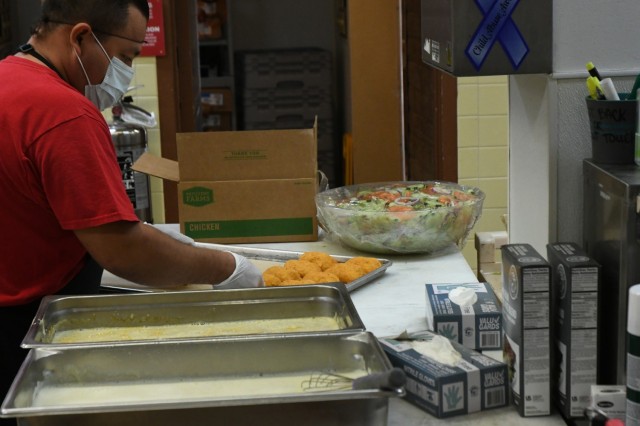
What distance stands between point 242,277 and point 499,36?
0.96 m

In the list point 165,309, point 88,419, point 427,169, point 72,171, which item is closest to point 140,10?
point 72,171

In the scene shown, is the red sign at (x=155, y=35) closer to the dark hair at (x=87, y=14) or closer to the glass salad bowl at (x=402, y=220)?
the glass salad bowl at (x=402, y=220)

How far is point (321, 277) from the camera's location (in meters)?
2.55

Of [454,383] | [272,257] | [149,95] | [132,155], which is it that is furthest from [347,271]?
[149,95]

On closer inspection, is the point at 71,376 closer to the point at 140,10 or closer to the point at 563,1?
the point at 140,10

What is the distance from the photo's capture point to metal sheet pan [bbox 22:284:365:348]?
201 centimetres

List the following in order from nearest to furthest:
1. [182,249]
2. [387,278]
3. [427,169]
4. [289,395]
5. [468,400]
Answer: [289,395], [468,400], [182,249], [387,278], [427,169]

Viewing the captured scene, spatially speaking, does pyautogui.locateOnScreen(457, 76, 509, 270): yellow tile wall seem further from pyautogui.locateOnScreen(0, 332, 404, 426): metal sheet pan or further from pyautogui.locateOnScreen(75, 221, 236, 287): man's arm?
pyautogui.locateOnScreen(0, 332, 404, 426): metal sheet pan

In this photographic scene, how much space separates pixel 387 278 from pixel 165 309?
0.87 m

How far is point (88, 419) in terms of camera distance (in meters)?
1.43

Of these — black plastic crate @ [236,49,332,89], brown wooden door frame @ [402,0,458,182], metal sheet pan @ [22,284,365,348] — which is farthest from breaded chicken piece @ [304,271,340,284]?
black plastic crate @ [236,49,332,89]

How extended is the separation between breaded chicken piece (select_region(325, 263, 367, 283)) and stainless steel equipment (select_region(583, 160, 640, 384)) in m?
0.87

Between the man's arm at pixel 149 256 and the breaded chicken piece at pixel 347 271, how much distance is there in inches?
12.9

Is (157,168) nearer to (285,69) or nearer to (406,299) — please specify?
(406,299)
